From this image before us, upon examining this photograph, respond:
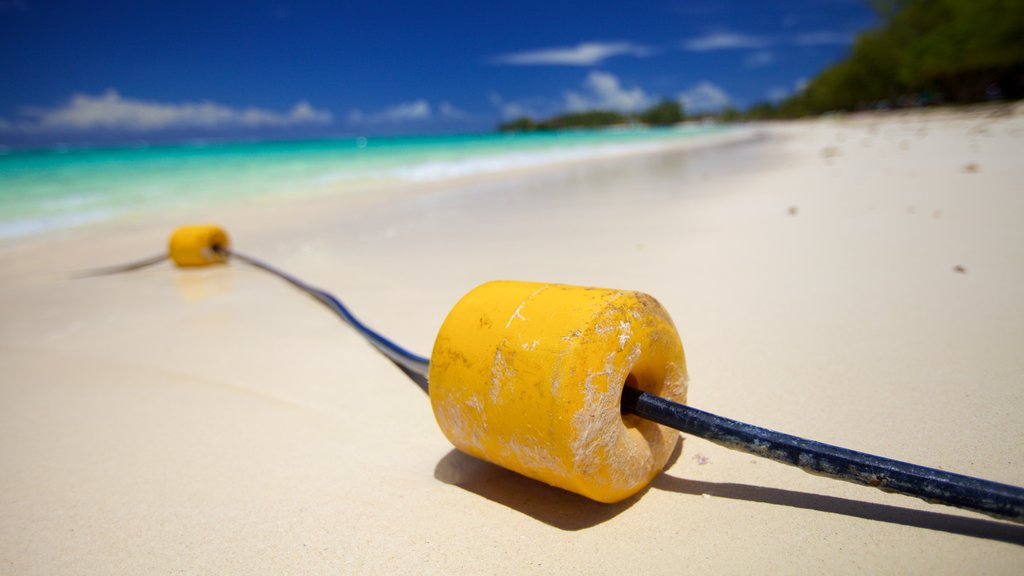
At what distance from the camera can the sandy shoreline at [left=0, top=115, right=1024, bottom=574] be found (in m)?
1.25

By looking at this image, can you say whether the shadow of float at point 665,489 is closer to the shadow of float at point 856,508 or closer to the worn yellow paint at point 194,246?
the shadow of float at point 856,508

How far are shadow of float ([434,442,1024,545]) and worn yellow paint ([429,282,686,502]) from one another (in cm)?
10

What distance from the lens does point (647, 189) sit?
7.65m

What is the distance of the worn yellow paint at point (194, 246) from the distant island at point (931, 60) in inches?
1519

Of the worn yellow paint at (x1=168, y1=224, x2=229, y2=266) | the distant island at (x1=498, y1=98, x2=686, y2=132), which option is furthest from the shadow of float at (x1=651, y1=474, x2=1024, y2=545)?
the distant island at (x1=498, y1=98, x2=686, y2=132)

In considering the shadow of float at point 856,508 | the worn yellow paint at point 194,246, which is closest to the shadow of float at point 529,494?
the shadow of float at point 856,508

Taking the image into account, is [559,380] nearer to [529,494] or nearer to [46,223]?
[529,494]

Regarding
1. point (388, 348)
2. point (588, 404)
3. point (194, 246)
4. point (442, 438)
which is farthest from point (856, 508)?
point (194, 246)

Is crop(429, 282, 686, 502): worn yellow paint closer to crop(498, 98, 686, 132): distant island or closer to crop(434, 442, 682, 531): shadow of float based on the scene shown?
crop(434, 442, 682, 531): shadow of float

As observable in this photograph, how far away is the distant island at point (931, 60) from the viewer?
98.8 ft

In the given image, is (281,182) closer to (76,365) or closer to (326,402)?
(76,365)

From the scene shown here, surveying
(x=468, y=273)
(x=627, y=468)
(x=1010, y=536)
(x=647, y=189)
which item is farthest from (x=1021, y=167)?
(x=627, y=468)

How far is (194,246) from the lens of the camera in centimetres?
438

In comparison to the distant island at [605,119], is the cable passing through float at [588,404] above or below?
below
